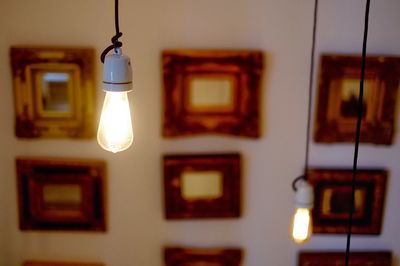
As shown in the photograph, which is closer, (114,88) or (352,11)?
(114,88)

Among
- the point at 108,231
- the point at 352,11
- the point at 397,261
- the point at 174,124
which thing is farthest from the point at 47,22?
the point at 397,261

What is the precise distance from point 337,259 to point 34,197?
121 cm

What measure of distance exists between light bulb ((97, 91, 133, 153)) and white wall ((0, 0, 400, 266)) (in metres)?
0.77

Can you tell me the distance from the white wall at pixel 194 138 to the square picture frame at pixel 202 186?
41 millimetres

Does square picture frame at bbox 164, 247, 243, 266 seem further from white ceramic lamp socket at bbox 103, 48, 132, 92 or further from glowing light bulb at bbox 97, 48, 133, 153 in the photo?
white ceramic lamp socket at bbox 103, 48, 132, 92

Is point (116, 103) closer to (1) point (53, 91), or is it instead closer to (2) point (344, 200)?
(1) point (53, 91)

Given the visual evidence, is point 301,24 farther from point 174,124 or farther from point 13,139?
point 13,139

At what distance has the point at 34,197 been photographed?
2039 millimetres

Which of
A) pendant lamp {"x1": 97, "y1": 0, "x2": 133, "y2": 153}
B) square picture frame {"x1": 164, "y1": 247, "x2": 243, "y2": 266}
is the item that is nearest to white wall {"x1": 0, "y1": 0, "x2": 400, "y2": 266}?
square picture frame {"x1": 164, "y1": 247, "x2": 243, "y2": 266}

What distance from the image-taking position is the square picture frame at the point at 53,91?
1.91 metres

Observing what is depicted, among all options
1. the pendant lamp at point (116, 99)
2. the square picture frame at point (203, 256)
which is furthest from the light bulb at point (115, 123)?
the square picture frame at point (203, 256)

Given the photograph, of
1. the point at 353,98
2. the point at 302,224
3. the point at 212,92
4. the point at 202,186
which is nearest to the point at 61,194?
the point at 202,186

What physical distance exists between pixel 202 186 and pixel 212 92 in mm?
368

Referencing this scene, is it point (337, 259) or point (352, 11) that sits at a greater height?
point (352, 11)
